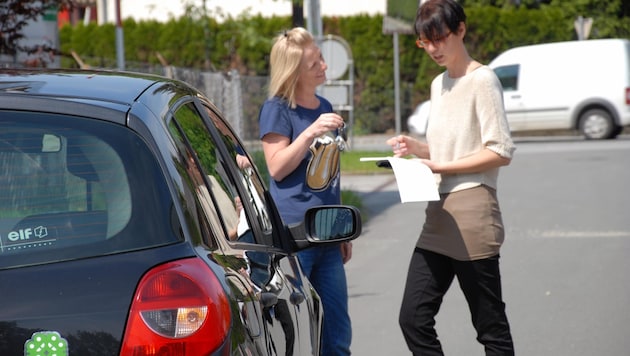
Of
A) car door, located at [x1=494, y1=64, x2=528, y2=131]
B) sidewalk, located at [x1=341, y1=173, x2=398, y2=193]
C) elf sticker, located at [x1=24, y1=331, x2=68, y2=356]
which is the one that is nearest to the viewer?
elf sticker, located at [x1=24, y1=331, x2=68, y2=356]

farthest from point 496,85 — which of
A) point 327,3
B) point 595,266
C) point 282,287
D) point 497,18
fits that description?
point 327,3

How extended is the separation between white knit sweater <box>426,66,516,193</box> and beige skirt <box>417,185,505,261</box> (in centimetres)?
4

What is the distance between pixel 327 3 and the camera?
127 feet

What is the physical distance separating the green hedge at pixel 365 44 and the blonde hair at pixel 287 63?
24.7 metres

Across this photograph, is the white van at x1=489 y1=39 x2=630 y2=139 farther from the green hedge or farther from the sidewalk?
the sidewalk

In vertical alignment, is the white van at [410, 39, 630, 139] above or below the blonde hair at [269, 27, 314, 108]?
below

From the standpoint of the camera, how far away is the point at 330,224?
3.81 m

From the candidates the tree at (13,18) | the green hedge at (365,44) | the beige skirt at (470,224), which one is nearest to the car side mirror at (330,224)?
the beige skirt at (470,224)

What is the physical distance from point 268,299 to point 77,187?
0.71 meters

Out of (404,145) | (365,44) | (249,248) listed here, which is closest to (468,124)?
(404,145)

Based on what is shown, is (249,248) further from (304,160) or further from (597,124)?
(597,124)

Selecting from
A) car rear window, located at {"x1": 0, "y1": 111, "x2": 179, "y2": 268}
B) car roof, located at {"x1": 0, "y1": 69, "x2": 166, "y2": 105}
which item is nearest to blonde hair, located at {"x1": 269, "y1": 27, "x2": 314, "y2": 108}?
car roof, located at {"x1": 0, "y1": 69, "x2": 166, "y2": 105}

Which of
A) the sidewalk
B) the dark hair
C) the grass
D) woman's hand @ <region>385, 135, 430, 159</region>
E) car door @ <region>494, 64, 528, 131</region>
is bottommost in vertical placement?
the sidewalk

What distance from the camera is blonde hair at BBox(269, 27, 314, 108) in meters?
4.91
